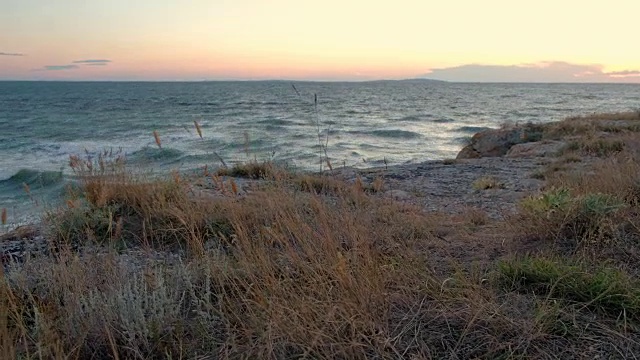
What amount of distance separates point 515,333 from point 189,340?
5.12 ft

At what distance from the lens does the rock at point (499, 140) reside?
47.2 ft

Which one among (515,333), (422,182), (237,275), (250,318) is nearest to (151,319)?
(250,318)

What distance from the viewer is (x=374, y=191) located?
296 inches

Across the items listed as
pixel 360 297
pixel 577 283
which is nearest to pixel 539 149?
pixel 577 283

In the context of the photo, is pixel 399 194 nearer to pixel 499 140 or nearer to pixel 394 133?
pixel 499 140

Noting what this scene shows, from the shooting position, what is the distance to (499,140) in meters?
14.7

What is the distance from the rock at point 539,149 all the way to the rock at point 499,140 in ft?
3.86

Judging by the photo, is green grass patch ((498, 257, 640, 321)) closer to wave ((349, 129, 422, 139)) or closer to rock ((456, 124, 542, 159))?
rock ((456, 124, 542, 159))

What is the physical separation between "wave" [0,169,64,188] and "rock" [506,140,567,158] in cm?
1194

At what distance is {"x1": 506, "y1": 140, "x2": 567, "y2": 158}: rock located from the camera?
453 inches

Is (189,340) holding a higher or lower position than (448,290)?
lower

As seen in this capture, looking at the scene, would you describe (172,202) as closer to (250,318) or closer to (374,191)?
(250,318)

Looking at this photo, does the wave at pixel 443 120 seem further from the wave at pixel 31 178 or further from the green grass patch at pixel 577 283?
the green grass patch at pixel 577 283

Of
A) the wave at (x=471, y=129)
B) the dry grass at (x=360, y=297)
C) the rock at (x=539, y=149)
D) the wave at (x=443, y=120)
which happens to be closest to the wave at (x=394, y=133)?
the wave at (x=471, y=129)
